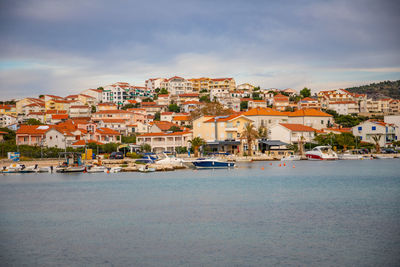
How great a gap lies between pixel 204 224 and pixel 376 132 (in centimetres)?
6620

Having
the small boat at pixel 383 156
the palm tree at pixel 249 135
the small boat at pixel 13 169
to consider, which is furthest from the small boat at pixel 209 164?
the small boat at pixel 383 156

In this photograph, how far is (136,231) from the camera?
21.7 meters

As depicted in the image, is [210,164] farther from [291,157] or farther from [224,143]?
[291,157]

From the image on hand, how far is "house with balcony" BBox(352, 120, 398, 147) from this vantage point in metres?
81.0

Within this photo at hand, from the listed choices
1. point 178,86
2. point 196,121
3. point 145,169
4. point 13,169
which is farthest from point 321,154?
point 178,86

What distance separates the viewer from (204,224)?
74.6ft

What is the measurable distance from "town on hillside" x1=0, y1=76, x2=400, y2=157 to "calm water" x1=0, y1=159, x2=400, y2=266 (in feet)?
101

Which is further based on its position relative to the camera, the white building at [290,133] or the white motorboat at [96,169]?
the white building at [290,133]

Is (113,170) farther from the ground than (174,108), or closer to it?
closer to it

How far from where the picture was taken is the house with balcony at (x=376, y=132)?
81.0 m

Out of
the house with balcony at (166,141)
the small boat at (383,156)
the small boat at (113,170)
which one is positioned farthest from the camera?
the house with balcony at (166,141)

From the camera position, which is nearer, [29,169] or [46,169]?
[29,169]

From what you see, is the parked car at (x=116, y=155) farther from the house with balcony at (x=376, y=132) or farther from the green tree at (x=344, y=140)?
the house with balcony at (x=376, y=132)

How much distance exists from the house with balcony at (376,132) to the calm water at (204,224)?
43.8 meters
